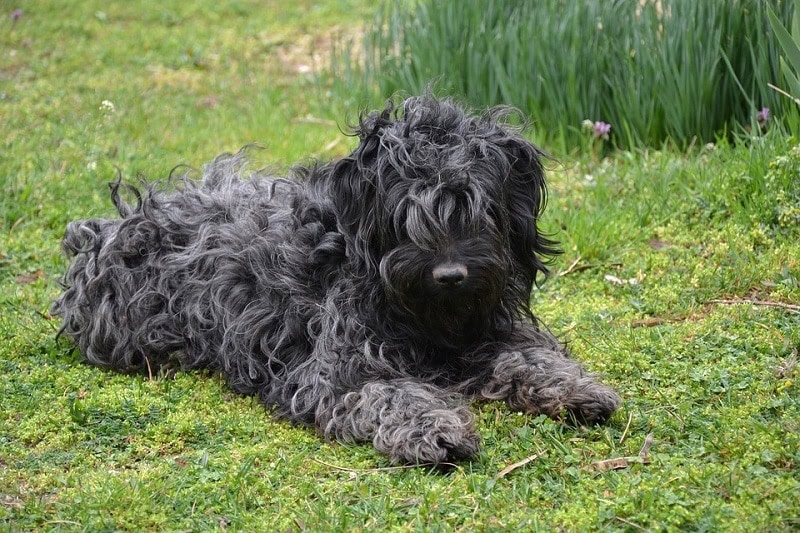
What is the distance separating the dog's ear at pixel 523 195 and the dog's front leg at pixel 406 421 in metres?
0.76

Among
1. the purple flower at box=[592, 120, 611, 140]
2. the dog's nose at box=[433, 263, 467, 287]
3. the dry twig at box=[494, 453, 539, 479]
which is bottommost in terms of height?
the dry twig at box=[494, 453, 539, 479]

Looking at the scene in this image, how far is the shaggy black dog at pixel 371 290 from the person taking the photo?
4.48m

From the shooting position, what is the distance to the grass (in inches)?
153

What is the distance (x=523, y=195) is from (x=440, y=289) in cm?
74

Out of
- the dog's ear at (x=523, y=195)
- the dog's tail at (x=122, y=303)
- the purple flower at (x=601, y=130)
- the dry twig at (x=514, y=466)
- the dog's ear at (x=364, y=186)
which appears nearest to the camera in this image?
the dry twig at (x=514, y=466)

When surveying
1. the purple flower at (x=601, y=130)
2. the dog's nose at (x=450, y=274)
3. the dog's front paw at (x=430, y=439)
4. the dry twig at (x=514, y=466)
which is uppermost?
the dog's nose at (x=450, y=274)

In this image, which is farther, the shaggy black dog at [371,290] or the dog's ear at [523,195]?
the dog's ear at [523,195]

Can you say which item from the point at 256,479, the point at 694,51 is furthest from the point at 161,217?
the point at 694,51

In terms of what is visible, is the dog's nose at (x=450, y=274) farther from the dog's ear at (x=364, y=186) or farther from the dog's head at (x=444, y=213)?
the dog's ear at (x=364, y=186)

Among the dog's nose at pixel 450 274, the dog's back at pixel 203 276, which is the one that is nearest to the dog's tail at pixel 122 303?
the dog's back at pixel 203 276

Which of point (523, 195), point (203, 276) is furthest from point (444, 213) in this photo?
point (203, 276)

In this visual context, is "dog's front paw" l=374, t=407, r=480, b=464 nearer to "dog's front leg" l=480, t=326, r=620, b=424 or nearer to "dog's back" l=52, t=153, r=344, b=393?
"dog's front leg" l=480, t=326, r=620, b=424

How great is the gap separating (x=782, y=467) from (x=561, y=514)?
865 mm

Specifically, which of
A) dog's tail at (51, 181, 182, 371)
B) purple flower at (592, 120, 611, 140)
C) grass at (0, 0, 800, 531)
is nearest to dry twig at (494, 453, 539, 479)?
grass at (0, 0, 800, 531)
